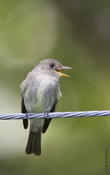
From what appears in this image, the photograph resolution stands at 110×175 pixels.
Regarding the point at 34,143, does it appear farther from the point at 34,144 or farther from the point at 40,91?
the point at 40,91

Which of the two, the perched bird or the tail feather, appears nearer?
the perched bird

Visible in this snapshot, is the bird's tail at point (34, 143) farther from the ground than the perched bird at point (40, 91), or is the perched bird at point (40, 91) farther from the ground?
the perched bird at point (40, 91)

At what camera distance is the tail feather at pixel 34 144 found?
22.3 feet

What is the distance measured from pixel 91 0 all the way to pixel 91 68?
1278mm

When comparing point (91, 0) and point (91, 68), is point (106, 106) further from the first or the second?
point (91, 0)

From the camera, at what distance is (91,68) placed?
26.4 ft

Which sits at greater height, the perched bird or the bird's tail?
the perched bird

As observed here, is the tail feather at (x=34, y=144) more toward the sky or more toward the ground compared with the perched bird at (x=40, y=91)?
more toward the ground

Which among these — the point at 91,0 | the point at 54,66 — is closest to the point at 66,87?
the point at 54,66

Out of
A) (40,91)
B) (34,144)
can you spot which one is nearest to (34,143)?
(34,144)

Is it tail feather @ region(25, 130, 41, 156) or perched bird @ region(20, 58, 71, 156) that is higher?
perched bird @ region(20, 58, 71, 156)

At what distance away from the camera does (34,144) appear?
682 centimetres

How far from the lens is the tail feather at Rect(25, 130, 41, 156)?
268 inches

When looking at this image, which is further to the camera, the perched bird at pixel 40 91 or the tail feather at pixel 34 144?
the tail feather at pixel 34 144
